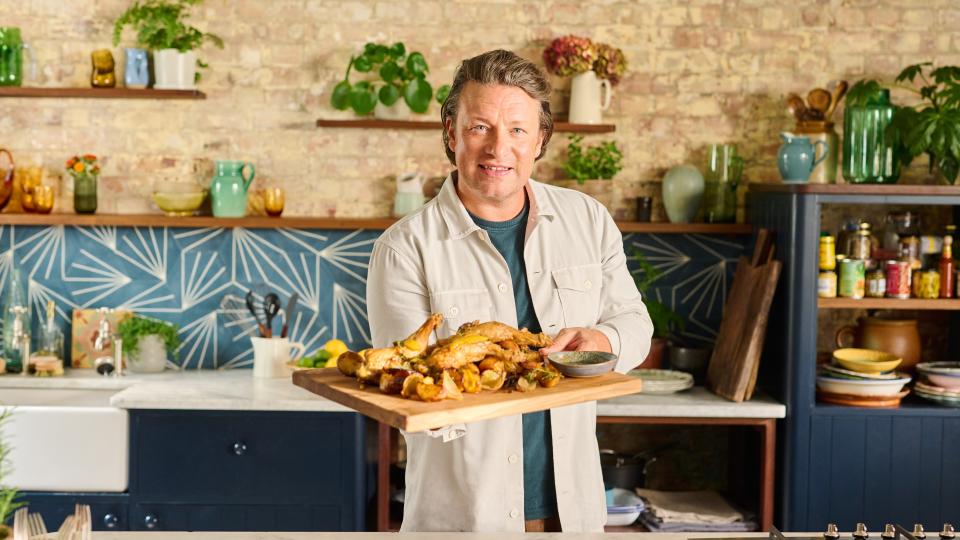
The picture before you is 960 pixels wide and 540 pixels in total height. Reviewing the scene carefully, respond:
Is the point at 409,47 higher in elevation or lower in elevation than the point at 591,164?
higher

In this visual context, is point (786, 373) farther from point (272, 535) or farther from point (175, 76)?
point (175, 76)

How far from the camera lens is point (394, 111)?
4473mm

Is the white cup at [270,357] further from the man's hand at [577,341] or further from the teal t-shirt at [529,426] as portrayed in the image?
the man's hand at [577,341]

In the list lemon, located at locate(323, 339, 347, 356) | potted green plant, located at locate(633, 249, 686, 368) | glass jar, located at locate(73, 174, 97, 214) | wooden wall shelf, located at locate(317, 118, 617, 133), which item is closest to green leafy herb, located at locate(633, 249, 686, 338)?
potted green plant, located at locate(633, 249, 686, 368)

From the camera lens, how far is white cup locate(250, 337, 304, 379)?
4.29 meters

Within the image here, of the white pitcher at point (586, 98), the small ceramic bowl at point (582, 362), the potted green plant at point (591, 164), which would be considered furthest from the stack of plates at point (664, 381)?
the small ceramic bowl at point (582, 362)

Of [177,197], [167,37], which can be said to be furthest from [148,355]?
[167,37]

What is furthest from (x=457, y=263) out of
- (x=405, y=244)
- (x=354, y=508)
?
(x=354, y=508)

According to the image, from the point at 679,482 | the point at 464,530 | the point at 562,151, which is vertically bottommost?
the point at 679,482

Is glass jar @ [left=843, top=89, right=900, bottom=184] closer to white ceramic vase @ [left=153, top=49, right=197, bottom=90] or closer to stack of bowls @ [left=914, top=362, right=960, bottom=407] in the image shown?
stack of bowls @ [left=914, top=362, right=960, bottom=407]

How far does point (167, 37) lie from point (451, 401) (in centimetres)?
300

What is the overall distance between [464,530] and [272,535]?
449mm

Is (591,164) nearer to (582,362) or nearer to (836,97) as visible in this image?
(836,97)

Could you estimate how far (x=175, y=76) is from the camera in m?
4.41
